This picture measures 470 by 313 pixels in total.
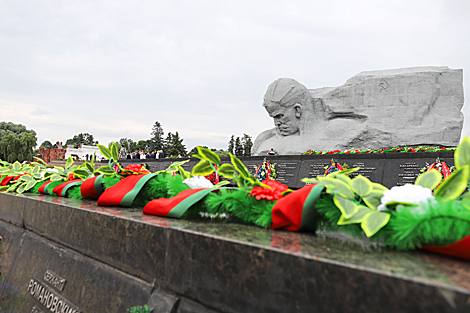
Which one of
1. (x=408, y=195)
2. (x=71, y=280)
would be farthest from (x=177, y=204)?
(x=408, y=195)

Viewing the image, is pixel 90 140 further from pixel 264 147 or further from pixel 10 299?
pixel 10 299

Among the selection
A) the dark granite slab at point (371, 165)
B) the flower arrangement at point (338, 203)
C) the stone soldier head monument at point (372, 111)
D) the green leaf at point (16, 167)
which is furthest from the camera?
the stone soldier head monument at point (372, 111)

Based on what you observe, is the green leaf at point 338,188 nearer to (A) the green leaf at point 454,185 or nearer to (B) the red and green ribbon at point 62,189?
(A) the green leaf at point 454,185

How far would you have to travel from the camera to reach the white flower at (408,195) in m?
0.84

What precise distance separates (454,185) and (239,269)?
0.59 m

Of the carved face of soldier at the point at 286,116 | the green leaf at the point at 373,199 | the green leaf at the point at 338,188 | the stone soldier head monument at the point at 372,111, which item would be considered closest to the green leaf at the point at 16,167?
the green leaf at the point at 338,188

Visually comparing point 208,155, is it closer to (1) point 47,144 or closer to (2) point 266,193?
(2) point 266,193

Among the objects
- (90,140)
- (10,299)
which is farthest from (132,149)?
(10,299)

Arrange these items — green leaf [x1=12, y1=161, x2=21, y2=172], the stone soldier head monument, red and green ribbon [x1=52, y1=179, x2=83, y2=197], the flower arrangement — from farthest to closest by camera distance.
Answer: the stone soldier head monument, green leaf [x1=12, y1=161, x2=21, y2=172], red and green ribbon [x1=52, y1=179, x2=83, y2=197], the flower arrangement

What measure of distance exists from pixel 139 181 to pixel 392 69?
1173 centimetres

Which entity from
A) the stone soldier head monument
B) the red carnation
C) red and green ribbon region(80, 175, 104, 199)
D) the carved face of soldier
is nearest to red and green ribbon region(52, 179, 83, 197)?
red and green ribbon region(80, 175, 104, 199)

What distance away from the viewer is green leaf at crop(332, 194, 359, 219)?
0.86 metres

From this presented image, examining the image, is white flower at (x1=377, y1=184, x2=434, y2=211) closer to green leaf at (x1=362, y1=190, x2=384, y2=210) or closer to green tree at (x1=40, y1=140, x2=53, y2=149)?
green leaf at (x1=362, y1=190, x2=384, y2=210)

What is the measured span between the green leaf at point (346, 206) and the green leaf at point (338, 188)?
0.07ft
